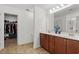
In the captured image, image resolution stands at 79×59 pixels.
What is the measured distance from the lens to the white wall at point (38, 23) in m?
4.04

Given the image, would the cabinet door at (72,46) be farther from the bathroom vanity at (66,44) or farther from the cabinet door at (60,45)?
the cabinet door at (60,45)

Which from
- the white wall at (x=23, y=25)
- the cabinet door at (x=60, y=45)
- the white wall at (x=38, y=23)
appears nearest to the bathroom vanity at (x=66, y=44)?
the cabinet door at (x=60, y=45)

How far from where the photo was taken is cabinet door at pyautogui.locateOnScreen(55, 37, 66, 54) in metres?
2.38

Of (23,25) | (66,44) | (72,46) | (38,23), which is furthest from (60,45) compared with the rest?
(23,25)

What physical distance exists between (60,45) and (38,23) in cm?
186

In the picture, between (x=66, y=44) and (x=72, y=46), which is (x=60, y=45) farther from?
(x=72, y=46)

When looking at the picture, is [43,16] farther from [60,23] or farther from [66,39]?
[66,39]

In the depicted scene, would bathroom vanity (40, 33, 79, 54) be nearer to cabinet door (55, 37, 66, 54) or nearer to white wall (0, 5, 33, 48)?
cabinet door (55, 37, 66, 54)

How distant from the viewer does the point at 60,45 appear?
253 centimetres

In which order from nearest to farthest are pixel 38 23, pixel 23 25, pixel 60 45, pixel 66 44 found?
pixel 66 44 → pixel 60 45 → pixel 38 23 → pixel 23 25

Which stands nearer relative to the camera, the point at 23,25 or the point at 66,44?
the point at 66,44
